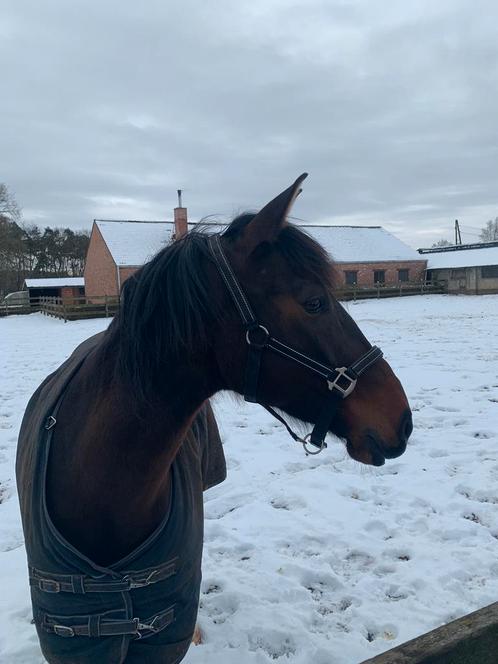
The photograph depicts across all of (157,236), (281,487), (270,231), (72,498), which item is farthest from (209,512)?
(157,236)

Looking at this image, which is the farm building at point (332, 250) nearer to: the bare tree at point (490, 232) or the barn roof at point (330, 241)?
the barn roof at point (330, 241)

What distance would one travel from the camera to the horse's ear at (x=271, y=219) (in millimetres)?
1476

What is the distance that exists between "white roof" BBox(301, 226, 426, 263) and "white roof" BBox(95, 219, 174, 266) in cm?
1110

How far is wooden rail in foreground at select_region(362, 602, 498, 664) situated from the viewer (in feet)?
4.63

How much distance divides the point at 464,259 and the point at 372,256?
22.7ft

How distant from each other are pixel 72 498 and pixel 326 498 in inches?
113

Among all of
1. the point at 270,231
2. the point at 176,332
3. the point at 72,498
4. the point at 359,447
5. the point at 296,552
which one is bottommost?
the point at 296,552

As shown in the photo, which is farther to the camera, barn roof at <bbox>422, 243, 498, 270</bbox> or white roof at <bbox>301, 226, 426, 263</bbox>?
white roof at <bbox>301, 226, 426, 263</bbox>

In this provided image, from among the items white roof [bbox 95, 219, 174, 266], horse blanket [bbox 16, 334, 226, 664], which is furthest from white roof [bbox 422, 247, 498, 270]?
horse blanket [bbox 16, 334, 226, 664]

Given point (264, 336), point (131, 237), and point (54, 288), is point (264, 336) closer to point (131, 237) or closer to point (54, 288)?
point (131, 237)

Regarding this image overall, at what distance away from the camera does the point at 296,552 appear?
11.3ft

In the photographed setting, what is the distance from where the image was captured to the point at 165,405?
1.63 metres

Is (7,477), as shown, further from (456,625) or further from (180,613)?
(456,625)

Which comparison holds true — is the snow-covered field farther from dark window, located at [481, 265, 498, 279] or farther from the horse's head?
dark window, located at [481, 265, 498, 279]
